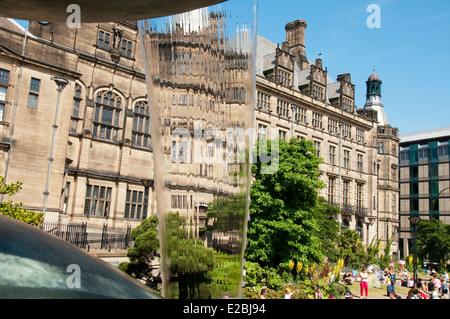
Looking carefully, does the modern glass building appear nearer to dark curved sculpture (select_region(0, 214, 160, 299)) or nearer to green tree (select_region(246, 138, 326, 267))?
green tree (select_region(246, 138, 326, 267))

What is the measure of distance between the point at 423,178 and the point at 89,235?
75.1 m

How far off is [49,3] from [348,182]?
145 feet

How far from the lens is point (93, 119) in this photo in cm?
2361

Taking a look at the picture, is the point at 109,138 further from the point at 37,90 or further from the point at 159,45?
the point at 159,45

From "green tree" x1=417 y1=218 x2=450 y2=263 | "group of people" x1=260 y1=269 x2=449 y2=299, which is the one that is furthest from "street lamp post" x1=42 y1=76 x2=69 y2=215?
"green tree" x1=417 y1=218 x2=450 y2=263

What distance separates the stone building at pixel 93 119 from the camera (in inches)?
719

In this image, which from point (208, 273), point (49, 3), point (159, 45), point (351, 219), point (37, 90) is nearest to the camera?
point (208, 273)

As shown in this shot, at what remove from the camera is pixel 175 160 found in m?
4.10

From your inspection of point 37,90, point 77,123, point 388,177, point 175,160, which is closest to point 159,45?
point 175,160

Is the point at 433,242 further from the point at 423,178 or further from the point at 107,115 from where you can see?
the point at 107,115

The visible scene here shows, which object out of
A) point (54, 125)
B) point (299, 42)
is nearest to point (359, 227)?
point (299, 42)

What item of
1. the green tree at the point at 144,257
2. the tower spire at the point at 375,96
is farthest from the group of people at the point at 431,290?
the tower spire at the point at 375,96

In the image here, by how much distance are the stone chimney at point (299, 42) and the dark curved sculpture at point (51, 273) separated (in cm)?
4719

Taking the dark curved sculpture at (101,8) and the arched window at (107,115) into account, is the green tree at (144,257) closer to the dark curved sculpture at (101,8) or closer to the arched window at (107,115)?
the arched window at (107,115)
